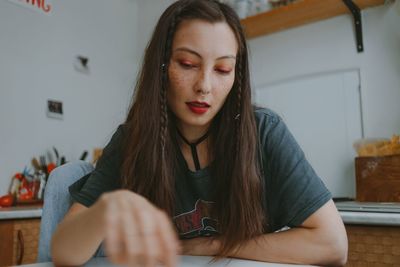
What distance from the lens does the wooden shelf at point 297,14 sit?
79.9 inches

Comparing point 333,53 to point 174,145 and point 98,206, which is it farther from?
point 98,206

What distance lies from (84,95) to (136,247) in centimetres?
249

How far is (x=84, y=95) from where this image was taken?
2762 mm

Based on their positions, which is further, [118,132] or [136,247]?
[118,132]

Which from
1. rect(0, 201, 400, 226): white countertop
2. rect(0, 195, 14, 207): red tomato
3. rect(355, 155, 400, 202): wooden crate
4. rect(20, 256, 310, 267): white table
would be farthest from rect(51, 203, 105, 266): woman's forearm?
rect(0, 195, 14, 207): red tomato

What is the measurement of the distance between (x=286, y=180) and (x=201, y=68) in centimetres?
34

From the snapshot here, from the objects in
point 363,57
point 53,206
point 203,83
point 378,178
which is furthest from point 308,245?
point 363,57

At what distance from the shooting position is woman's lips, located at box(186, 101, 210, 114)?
3.15 ft

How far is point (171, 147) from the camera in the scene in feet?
3.43

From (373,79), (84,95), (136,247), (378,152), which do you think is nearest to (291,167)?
(136,247)

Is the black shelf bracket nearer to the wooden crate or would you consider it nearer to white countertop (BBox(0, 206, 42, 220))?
the wooden crate

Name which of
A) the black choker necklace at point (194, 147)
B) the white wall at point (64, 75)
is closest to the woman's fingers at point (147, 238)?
the black choker necklace at point (194, 147)

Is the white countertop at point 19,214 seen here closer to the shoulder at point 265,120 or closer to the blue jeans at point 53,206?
the blue jeans at point 53,206

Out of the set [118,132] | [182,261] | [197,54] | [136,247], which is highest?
[197,54]
